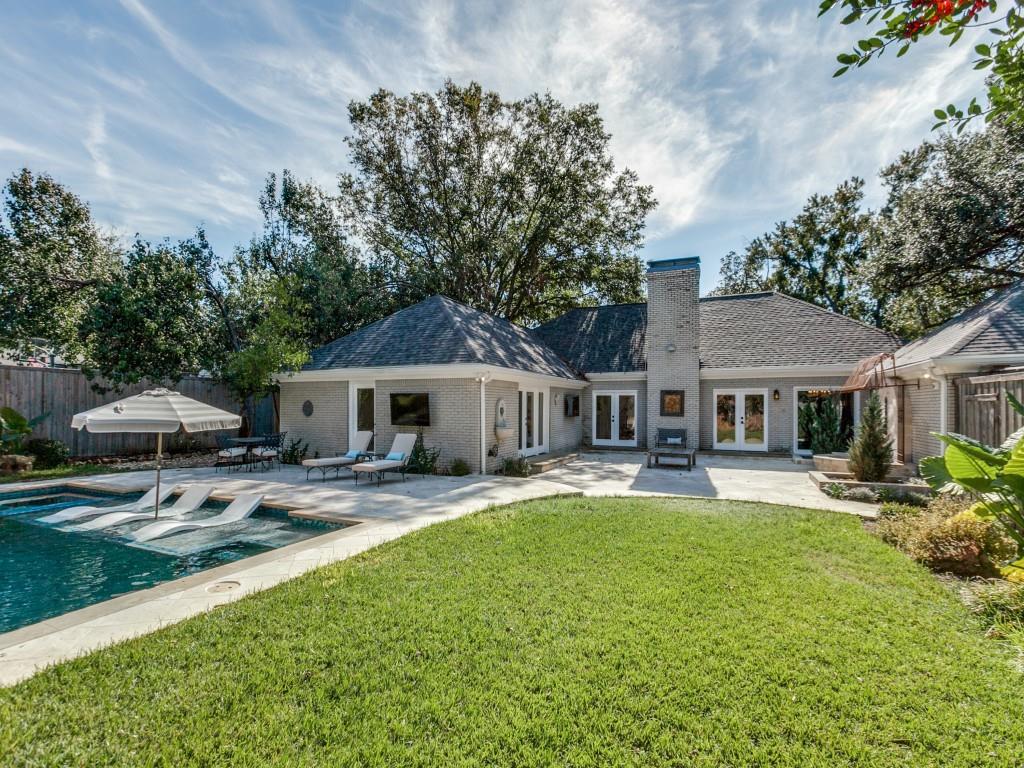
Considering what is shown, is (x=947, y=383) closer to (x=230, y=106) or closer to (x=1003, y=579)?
(x=1003, y=579)

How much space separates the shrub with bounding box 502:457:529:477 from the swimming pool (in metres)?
5.96

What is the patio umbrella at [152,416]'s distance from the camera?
A: 7.79m

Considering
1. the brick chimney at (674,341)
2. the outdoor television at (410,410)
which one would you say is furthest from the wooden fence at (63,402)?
the brick chimney at (674,341)

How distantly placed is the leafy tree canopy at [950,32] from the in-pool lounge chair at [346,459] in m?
12.0

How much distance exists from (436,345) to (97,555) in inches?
348

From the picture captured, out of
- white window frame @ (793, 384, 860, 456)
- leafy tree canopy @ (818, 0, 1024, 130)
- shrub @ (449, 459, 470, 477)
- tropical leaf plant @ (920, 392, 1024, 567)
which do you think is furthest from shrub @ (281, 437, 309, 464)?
white window frame @ (793, 384, 860, 456)

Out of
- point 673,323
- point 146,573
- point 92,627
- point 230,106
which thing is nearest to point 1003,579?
point 92,627

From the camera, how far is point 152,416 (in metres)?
7.97

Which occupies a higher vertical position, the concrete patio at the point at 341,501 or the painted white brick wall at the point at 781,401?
the painted white brick wall at the point at 781,401

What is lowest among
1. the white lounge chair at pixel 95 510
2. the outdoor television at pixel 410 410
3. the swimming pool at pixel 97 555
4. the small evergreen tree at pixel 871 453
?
the swimming pool at pixel 97 555

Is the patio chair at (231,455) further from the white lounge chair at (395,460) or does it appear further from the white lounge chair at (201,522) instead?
the white lounge chair at (201,522)

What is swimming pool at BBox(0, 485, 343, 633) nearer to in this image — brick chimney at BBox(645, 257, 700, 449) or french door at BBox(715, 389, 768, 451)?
brick chimney at BBox(645, 257, 700, 449)

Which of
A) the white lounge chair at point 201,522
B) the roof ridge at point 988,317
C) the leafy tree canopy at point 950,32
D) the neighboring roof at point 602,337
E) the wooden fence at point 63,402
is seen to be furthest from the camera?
the neighboring roof at point 602,337

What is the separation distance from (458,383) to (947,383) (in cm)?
1132
